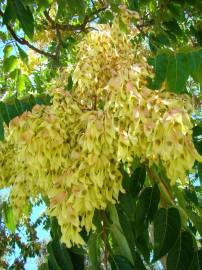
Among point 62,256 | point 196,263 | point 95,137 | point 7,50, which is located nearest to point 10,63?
point 7,50

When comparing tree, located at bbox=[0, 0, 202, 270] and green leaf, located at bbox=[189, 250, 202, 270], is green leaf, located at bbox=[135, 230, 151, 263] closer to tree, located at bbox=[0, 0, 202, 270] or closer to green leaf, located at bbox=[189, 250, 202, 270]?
tree, located at bbox=[0, 0, 202, 270]

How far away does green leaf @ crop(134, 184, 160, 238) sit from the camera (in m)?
2.00

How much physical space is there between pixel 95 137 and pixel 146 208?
0.60 m

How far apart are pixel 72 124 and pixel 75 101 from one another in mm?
160

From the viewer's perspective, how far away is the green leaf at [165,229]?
1804 mm

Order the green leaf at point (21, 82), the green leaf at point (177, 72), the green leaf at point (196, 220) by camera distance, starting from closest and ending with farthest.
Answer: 1. the green leaf at point (196, 220)
2. the green leaf at point (177, 72)
3. the green leaf at point (21, 82)

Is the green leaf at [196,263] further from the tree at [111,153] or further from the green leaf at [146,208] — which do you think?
the green leaf at [146,208]

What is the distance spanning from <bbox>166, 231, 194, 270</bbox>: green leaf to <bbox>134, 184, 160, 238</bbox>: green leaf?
7.4 inches

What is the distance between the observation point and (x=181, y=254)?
1853 millimetres

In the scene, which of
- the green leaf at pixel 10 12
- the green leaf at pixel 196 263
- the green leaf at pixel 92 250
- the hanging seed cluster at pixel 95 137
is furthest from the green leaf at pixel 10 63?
the green leaf at pixel 196 263

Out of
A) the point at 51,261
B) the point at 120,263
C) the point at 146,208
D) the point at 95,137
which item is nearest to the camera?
the point at 95,137

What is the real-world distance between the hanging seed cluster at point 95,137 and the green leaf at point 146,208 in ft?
1.02

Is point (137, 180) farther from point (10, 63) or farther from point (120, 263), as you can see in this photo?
point (10, 63)

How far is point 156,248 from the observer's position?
5.92 ft
